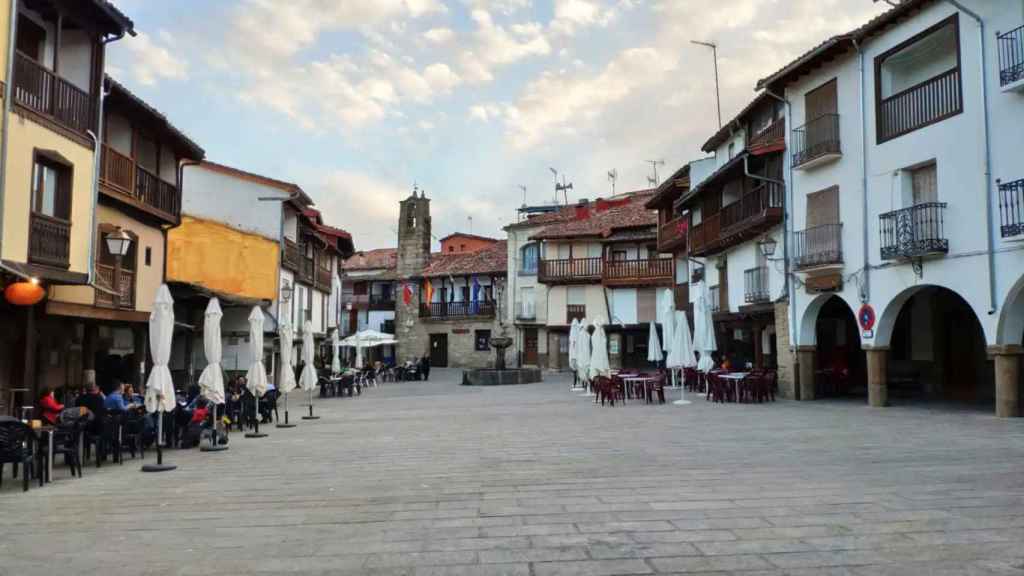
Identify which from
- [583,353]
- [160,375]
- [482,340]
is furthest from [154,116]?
[482,340]

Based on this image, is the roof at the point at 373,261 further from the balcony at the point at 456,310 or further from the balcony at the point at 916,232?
the balcony at the point at 916,232

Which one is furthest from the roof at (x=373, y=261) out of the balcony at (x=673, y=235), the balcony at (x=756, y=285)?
the balcony at (x=756, y=285)

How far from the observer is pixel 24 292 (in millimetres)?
13602

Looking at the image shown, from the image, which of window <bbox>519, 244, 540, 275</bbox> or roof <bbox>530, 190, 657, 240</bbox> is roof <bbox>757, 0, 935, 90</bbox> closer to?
roof <bbox>530, 190, 657, 240</bbox>

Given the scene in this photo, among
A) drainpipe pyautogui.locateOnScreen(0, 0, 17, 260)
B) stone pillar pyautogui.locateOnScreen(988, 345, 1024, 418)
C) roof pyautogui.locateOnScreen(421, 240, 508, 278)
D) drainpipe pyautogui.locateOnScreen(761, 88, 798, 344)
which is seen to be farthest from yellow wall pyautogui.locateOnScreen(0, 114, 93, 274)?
roof pyautogui.locateOnScreen(421, 240, 508, 278)

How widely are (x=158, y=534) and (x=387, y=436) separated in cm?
803

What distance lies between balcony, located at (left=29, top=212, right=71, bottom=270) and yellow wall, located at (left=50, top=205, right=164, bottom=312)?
5.75ft

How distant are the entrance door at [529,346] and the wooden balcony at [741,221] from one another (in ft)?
75.3

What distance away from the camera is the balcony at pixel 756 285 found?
26344 millimetres

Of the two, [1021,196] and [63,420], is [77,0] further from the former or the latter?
[1021,196]

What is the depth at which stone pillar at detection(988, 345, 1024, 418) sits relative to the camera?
16156 millimetres

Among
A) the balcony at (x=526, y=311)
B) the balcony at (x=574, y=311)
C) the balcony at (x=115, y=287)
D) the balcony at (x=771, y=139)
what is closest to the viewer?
the balcony at (x=115, y=287)

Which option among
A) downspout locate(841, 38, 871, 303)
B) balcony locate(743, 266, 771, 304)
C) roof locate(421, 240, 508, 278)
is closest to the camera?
downspout locate(841, 38, 871, 303)

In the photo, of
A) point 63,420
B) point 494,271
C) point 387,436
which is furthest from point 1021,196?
point 494,271
